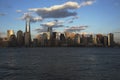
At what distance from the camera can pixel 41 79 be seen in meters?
42.4

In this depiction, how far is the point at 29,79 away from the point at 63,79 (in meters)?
6.07

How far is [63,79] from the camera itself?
140 ft

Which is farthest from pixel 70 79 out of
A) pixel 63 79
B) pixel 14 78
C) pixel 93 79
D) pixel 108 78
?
pixel 14 78

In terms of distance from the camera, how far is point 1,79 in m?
42.6

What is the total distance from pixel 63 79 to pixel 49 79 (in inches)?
98.2

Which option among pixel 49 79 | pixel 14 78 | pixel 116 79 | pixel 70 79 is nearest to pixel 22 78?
pixel 14 78

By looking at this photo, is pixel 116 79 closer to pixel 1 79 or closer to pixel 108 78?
pixel 108 78

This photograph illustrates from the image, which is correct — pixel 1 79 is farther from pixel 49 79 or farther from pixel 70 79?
pixel 70 79

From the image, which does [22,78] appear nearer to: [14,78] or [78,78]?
[14,78]

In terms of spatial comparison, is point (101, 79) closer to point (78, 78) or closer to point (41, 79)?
point (78, 78)

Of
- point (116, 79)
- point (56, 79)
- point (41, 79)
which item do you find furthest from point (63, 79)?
point (116, 79)

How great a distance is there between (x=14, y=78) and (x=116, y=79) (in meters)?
18.5

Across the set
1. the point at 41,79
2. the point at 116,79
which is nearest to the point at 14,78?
the point at 41,79

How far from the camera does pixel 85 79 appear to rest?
1697 inches
